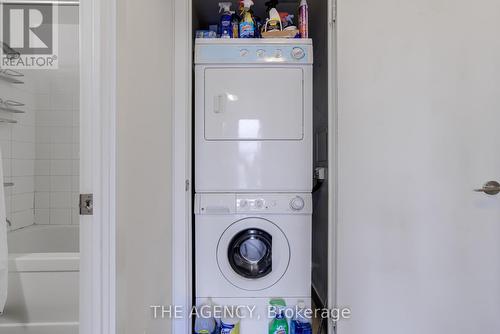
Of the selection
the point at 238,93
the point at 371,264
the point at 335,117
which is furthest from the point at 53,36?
the point at 371,264

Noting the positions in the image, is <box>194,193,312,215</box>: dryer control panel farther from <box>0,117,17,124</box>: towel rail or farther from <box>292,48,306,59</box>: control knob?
<box>0,117,17,124</box>: towel rail

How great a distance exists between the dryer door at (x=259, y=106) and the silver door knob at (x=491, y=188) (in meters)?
0.95

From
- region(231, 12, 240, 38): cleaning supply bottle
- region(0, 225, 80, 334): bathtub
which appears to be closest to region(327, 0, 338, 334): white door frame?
region(231, 12, 240, 38): cleaning supply bottle

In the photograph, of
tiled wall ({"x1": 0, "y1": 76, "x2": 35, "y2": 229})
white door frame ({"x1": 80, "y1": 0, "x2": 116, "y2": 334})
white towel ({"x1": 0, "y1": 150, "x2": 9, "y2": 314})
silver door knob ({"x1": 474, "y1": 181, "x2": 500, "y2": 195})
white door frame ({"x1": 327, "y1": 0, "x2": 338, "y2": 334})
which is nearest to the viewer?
white door frame ({"x1": 80, "y1": 0, "x2": 116, "y2": 334})

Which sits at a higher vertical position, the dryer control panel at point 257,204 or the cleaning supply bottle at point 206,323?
the dryer control panel at point 257,204

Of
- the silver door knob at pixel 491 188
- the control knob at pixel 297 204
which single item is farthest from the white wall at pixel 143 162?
the silver door knob at pixel 491 188

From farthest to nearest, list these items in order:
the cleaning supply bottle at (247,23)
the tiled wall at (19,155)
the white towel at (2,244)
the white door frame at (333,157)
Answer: the cleaning supply bottle at (247,23), the tiled wall at (19,155), the white door frame at (333,157), the white towel at (2,244)

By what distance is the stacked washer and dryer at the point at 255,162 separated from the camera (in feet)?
5.87

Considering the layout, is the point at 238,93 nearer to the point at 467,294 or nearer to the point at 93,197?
the point at 93,197

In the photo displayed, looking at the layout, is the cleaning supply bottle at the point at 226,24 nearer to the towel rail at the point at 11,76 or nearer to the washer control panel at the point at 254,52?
the washer control panel at the point at 254,52

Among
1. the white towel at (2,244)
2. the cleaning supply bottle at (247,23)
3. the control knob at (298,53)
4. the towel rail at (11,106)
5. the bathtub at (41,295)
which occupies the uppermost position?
the cleaning supply bottle at (247,23)

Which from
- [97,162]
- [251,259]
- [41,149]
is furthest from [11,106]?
[251,259]

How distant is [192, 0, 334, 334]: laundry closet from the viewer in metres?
1.79

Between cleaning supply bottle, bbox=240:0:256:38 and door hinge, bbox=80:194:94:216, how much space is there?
57.1 inches
